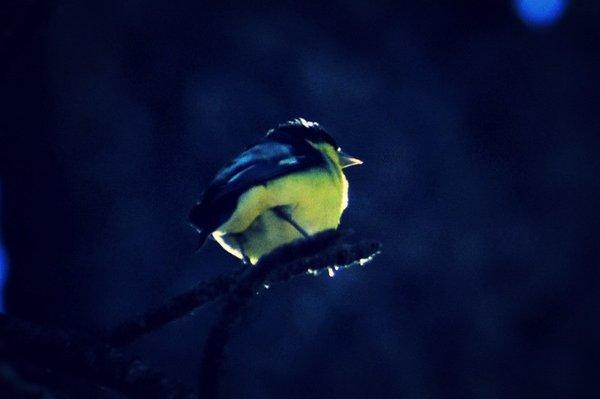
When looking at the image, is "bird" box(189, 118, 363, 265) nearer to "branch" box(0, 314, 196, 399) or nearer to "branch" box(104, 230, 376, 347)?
"branch" box(104, 230, 376, 347)

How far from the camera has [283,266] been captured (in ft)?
8.56

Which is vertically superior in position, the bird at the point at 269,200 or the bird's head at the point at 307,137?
the bird's head at the point at 307,137

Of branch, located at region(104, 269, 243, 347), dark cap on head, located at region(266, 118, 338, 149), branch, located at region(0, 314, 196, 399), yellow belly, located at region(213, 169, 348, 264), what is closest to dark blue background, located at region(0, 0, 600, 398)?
dark cap on head, located at region(266, 118, 338, 149)

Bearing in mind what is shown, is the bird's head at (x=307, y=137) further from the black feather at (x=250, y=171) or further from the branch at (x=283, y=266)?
the branch at (x=283, y=266)

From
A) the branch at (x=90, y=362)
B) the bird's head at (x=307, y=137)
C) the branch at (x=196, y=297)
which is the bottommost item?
the branch at (x=90, y=362)

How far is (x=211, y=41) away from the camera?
6332mm

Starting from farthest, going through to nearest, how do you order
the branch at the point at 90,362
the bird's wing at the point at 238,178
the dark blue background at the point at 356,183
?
1. the dark blue background at the point at 356,183
2. the bird's wing at the point at 238,178
3. the branch at the point at 90,362

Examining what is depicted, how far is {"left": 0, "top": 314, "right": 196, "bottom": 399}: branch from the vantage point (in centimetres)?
209

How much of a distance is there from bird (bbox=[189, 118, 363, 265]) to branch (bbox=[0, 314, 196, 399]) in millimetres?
1716

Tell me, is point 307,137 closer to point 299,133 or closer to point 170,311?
point 299,133

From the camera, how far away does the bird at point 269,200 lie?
401 centimetres

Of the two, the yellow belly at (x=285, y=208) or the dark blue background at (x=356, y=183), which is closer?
the yellow belly at (x=285, y=208)

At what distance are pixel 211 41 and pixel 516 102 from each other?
2484 mm

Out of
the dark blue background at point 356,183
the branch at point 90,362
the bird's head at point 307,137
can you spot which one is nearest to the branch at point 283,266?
the branch at point 90,362
